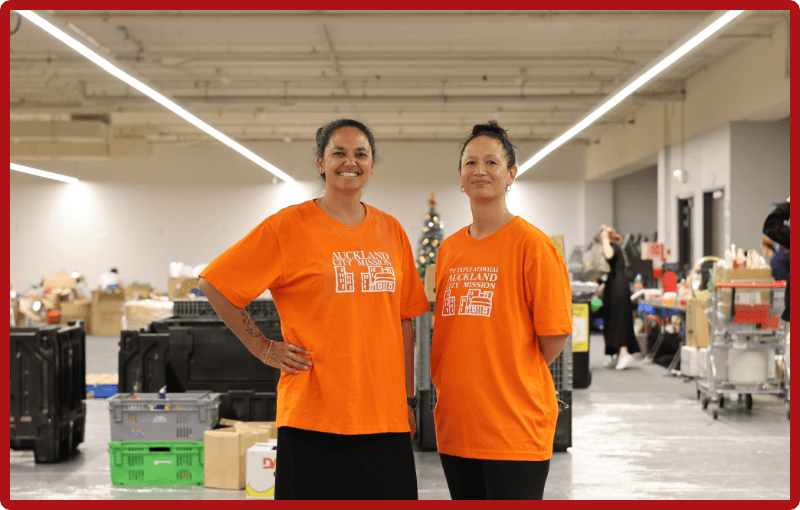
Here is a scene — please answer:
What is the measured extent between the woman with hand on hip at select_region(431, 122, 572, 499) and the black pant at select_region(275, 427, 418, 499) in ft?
0.62

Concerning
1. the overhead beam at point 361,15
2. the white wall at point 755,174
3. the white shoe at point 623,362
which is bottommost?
the white shoe at point 623,362

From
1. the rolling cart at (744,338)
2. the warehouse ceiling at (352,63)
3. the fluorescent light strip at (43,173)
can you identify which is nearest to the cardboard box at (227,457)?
the rolling cart at (744,338)

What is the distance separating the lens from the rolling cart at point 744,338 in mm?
5895

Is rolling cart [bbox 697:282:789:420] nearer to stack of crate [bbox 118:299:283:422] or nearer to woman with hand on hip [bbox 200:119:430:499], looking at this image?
stack of crate [bbox 118:299:283:422]

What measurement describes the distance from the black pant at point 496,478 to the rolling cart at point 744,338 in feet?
15.1

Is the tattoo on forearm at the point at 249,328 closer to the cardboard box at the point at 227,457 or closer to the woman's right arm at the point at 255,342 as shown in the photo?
the woman's right arm at the point at 255,342

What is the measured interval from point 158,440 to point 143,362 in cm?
99

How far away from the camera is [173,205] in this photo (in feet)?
57.3

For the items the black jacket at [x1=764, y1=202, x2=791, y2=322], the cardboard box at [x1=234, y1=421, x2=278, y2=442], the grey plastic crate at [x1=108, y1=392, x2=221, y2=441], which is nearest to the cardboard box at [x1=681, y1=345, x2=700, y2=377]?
the black jacket at [x1=764, y1=202, x2=791, y2=322]

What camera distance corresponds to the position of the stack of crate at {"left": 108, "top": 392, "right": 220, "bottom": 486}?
3.96 metres

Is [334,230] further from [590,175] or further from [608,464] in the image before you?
[590,175]

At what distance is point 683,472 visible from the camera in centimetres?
428

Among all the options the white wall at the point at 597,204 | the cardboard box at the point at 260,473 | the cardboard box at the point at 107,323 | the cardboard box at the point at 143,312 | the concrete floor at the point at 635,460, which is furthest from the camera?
the white wall at the point at 597,204

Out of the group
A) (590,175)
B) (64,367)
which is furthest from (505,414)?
(590,175)
